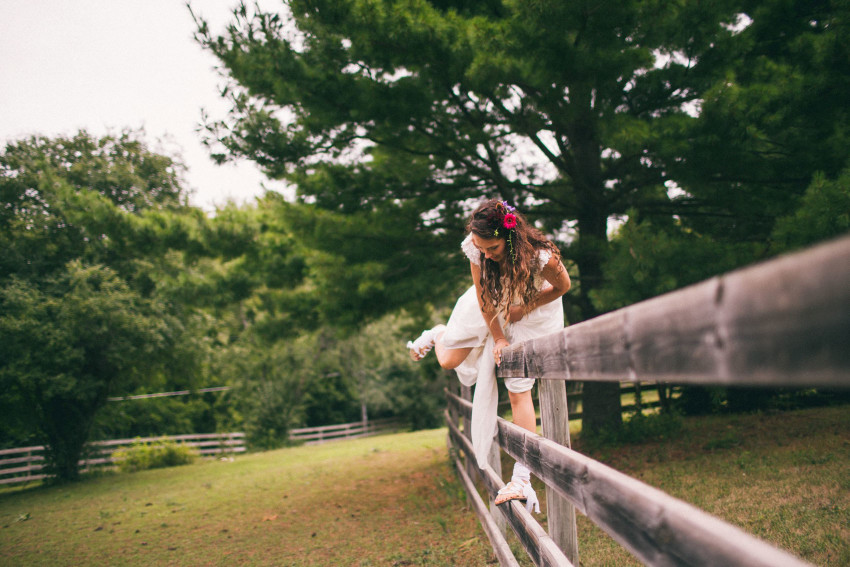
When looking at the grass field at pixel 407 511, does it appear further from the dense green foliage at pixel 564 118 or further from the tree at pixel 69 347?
the tree at pixel 69 347

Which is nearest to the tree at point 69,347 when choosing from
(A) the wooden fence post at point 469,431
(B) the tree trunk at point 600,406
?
(A) the wooden fence post at point 469,431

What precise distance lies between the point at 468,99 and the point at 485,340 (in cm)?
408

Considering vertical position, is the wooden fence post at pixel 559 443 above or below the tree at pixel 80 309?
below

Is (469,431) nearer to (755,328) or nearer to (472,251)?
(472,251)

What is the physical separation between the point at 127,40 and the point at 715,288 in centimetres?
1755

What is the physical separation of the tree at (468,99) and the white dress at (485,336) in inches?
100

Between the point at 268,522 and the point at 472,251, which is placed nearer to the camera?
the point at 472,251

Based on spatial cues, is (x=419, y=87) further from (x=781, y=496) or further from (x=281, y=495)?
(x=281, y=495)

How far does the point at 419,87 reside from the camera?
5699 mm

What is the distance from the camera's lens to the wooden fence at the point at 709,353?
1.75 feet

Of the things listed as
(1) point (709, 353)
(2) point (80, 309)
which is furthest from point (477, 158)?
(2) point (80, 309)

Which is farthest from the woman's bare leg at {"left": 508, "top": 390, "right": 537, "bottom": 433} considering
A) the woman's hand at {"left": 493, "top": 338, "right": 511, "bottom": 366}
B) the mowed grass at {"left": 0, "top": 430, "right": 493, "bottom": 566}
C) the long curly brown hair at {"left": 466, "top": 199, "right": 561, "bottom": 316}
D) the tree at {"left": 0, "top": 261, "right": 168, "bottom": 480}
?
the tree at {"left": 0, "top": 261, "right": 168, "bottom": 480}

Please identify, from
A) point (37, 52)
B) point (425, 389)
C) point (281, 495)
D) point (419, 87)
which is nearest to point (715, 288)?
point (419, 87)

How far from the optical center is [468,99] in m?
6.22
